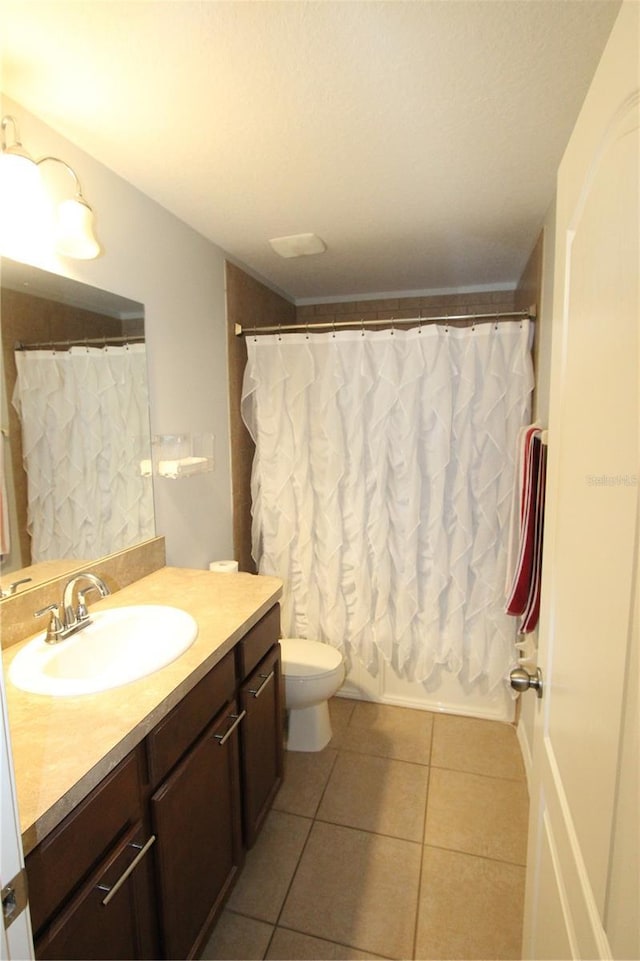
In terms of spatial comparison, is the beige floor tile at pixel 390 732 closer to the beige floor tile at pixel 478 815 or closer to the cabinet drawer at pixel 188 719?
the beige floor tile at pixel 478 815

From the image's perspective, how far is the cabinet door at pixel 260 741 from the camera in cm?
144

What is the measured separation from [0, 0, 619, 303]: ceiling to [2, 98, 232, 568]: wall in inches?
2.9

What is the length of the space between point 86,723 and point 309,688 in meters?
1.21

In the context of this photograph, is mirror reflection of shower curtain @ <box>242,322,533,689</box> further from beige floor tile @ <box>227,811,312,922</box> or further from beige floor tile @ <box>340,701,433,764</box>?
beige floor tile @ <box>227,811,312,922</box>

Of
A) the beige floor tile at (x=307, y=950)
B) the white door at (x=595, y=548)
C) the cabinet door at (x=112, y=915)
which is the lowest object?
the beige floor tile at (x=307, y=950)

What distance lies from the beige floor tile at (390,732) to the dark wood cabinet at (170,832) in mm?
667

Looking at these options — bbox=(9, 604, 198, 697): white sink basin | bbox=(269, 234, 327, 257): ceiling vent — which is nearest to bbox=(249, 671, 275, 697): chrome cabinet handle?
bbox=(9, 604, 198, 697): white sink basin

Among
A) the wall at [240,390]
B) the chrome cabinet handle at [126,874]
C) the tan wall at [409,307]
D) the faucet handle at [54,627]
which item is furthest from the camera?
the tan wall at [409,307]

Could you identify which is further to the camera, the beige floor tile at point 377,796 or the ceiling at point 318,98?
the beige floor tile at point 377,796

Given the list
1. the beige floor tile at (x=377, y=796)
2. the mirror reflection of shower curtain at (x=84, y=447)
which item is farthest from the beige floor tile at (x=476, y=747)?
the mirror reflection of shower curtain at (x=84, y=447)

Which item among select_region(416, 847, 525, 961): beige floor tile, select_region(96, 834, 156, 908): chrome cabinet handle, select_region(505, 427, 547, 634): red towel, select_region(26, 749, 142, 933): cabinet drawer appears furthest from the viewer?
select_region(505, 427, 547, 634): red towel

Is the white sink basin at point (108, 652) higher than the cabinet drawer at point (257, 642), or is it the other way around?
the white sink basin at point (108, 652)

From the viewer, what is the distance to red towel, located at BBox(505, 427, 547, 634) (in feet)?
5.19

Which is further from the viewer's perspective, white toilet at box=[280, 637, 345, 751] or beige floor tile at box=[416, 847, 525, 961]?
white toilet at box=[280, 637, 345, 751]
